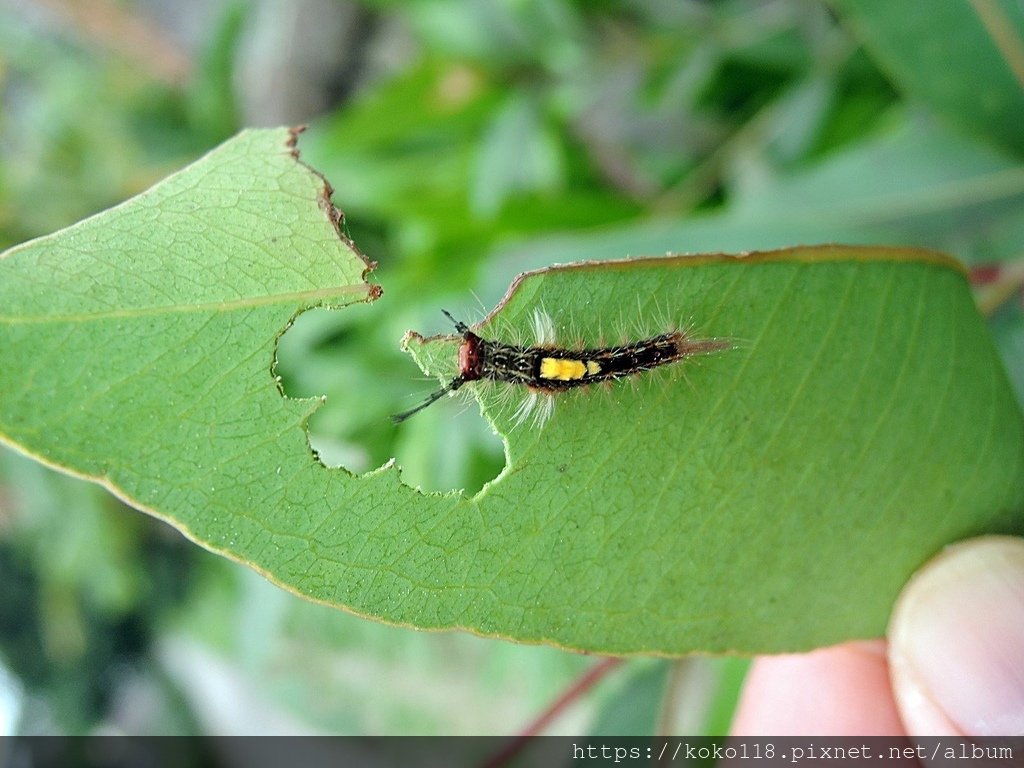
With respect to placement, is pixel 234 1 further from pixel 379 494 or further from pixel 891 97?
pixel 379 494

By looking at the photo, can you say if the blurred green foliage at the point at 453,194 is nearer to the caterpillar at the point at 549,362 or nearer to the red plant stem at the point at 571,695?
the red plant stem at the point at 571,695

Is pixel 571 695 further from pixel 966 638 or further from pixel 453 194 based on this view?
pixel 453 194

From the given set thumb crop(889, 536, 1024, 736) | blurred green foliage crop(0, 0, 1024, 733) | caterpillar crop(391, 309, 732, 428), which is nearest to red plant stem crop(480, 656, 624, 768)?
blurred green foliage crop(0, 0, 1024, 733)

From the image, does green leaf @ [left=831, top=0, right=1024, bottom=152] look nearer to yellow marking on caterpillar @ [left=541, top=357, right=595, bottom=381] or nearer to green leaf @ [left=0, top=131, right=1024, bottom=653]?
green leaf @ [left=0, top=131, right=1024, bottom=653]

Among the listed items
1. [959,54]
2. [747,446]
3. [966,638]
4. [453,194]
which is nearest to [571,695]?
[966,638]

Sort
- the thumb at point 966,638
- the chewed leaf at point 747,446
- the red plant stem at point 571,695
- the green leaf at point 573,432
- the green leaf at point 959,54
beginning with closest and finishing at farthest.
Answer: the green leaf at point 573,432
the chewed leaf at point 747,446
the thumb at point 966,638
the green leaf at point 959,54
the red plant stem at point 571,695

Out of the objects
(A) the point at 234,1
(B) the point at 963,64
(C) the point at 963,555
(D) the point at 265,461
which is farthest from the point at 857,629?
(A) the point at 234,1

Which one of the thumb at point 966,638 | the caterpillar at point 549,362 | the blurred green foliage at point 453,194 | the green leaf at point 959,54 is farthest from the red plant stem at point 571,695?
the green leaf at point 959,54
